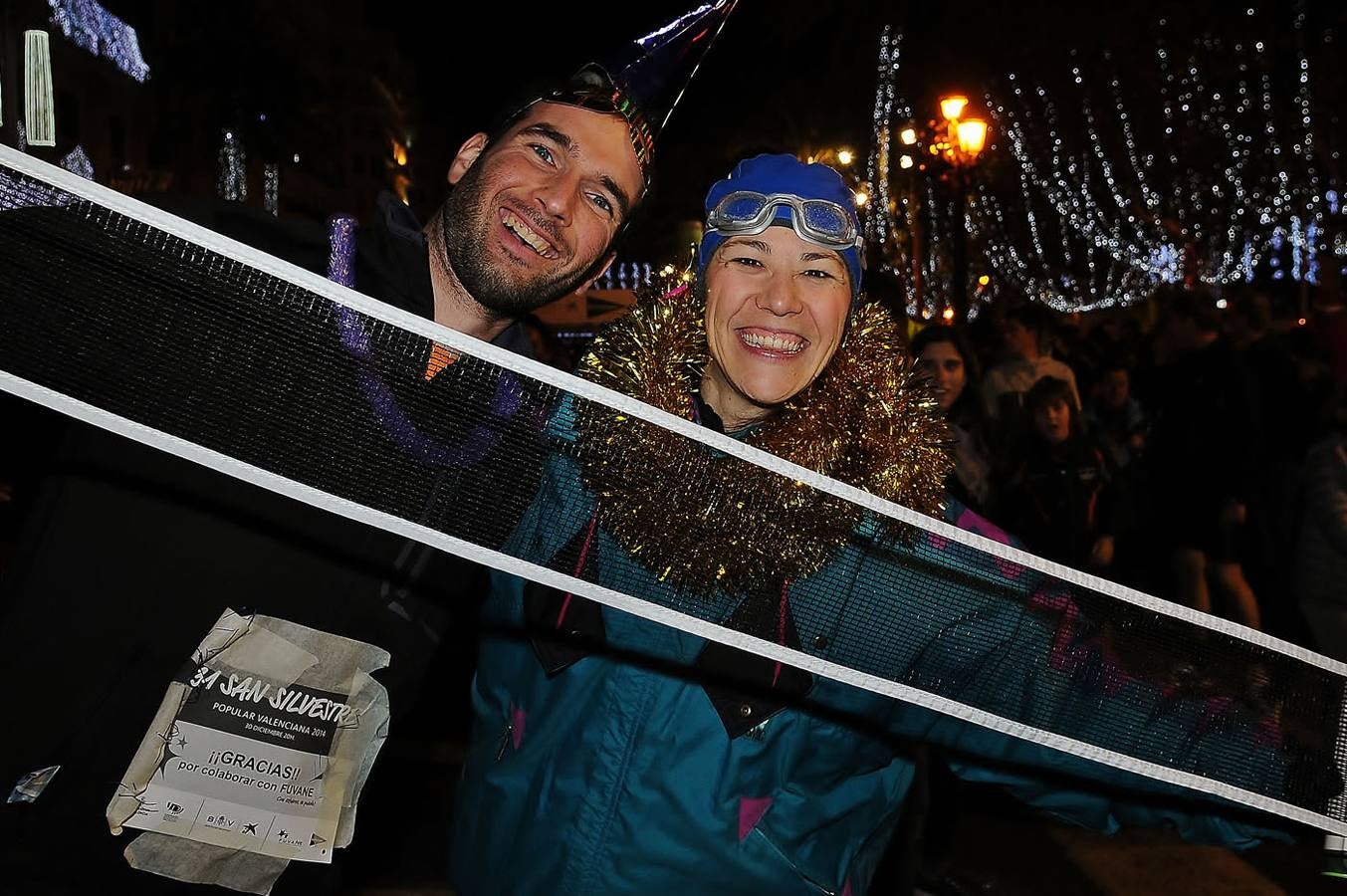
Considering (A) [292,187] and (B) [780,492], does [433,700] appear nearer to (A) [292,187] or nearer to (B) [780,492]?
(B) [780,492]

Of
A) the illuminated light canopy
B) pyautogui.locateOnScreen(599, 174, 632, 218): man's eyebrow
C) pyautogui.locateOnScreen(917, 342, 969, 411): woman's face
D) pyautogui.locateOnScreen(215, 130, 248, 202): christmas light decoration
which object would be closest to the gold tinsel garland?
pyautogui.locateOnScreen(599, 174, 632, 218): man's eyebrow

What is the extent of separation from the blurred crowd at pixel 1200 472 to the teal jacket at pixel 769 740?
3.58m

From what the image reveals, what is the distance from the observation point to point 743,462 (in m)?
1.94

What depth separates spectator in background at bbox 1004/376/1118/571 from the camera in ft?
22.2

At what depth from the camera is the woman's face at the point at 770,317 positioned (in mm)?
2447

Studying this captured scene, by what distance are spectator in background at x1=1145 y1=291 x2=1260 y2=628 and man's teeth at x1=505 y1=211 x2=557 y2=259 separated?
6.15 m

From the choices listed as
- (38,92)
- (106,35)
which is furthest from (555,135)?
(106,35)

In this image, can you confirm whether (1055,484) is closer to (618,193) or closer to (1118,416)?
(1118,416)

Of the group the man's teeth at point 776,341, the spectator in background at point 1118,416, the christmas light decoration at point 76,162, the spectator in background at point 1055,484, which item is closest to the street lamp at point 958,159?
the spectator in background at point 1118,416

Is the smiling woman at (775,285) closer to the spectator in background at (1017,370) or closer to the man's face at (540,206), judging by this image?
the man's face at (540,206)

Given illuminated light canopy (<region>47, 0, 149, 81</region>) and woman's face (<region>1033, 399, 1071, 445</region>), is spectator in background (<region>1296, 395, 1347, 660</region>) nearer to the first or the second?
woman's face (<region>1033, 399, 1071, 445</region>)

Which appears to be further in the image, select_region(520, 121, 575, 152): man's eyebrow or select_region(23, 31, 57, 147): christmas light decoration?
select_region(520, 121, 575, 152): man's eyebrow

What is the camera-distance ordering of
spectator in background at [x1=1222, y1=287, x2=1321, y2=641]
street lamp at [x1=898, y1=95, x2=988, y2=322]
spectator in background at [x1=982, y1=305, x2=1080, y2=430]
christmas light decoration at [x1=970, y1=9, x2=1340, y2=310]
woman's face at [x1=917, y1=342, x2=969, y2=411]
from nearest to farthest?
woman's face at [x1=917, y1=342, x2=969, y2=411], spectator in background at [x1=1222, y1=287, x2=1321, y2=641], spectator in background at [x1=982, y1=305, x2=1080, y2=430], street lamp at [x1=898, y1=95, x2=988, y2=322], christmas light decoration at [x1=970, y1=9, x2=1340, y2=310]

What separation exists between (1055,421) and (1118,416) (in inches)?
160
